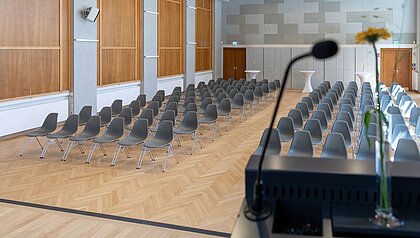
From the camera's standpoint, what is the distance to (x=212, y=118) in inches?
390

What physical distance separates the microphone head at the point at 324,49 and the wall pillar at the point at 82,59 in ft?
35.1

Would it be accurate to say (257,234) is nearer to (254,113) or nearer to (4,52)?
(4,52)

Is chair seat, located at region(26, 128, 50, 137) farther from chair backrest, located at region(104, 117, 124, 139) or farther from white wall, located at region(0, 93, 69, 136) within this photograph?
white wall, located at region(0, 93, 69, 136)

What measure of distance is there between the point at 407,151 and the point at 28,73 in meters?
8.20

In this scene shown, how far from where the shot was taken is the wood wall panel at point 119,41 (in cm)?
1327

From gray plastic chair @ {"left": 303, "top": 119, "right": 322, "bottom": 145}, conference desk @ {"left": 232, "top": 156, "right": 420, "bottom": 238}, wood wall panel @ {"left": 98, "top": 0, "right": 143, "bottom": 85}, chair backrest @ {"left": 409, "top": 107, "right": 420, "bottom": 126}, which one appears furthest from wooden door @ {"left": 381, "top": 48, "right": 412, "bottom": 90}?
conference desk @ {"left": 232, "top": 156, "right": 420, "bottom": 238}

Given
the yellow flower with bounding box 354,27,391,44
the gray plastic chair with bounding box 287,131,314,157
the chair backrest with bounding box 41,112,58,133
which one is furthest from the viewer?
the chair backrest with bounding box 41,112,58,133

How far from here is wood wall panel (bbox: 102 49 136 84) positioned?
1345 cm

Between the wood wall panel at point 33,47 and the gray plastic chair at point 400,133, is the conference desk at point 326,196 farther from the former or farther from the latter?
the wood wall panel at point 33,47

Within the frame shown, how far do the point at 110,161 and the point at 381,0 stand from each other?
17.7 metres

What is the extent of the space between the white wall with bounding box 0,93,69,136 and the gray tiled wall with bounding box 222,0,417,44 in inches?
Result: 535

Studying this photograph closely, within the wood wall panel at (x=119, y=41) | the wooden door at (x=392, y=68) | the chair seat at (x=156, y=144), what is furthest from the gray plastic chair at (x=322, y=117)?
the wooden door at (x=392, y=68)

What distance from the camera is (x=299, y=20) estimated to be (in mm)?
22594

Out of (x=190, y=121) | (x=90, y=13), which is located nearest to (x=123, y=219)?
(x=190, y=121)
